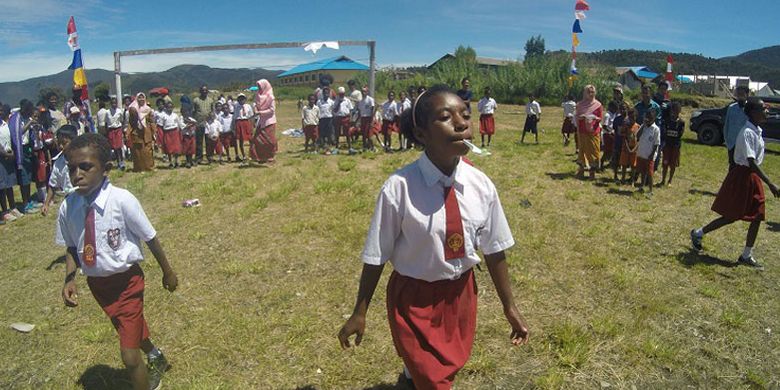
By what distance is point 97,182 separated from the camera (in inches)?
110

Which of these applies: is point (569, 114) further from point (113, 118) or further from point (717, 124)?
point (113, 118)

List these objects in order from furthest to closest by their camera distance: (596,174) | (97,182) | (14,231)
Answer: (596,174) → (14,231) → (97,182)

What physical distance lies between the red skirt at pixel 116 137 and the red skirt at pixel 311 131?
4287 mm

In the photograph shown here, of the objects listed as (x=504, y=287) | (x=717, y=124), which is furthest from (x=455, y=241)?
(x=717, y=124)

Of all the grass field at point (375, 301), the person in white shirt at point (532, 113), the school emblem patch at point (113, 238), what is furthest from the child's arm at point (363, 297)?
the person in white shirt at point (532, 113)

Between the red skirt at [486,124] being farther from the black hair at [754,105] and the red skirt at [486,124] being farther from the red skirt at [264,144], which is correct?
the black hair at [754,105]

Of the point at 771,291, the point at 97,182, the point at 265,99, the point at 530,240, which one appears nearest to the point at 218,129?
the point at 265,99

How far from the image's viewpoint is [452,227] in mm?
2186

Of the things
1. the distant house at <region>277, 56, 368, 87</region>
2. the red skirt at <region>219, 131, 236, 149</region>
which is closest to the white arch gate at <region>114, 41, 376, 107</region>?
the red skirt at <region>219, 131, 236, 149</region>

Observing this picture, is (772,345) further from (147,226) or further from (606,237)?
(147,226)

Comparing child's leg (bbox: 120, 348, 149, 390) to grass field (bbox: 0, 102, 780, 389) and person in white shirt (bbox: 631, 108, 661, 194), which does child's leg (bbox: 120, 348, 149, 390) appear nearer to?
grass field (bbox: 0, 102, 780, 389)

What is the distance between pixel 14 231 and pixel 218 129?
15.4 ft

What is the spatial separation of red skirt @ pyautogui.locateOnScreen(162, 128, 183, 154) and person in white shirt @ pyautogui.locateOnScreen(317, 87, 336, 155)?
3314 mm

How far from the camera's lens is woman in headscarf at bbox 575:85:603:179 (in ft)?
27.1
